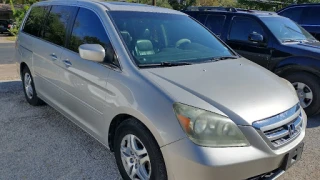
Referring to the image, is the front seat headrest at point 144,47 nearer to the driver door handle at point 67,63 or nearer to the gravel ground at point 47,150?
the driver door handle at point 67,63

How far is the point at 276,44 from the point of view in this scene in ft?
16.3

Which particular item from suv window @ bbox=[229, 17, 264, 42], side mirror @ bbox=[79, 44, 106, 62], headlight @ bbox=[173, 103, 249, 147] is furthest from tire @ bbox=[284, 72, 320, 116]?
side mirror @ bbox=[79, 44, 106, 62]

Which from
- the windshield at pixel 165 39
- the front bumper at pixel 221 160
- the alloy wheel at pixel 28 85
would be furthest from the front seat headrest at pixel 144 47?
the alloy wheel at pixel 28 85

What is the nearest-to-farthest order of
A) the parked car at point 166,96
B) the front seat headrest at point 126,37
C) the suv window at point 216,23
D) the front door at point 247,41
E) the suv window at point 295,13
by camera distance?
the parked car at point 166,96
the front seat headrest at point 126,37
the front door at point 247,41
the suv window at point 216,23
the suv window at point 295,13

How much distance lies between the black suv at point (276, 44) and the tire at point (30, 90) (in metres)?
3.68

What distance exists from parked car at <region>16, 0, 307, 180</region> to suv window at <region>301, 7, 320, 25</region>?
6.13 m

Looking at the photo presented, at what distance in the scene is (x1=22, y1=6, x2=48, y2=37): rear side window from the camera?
431 cm

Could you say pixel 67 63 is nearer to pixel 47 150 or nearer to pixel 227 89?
pixel 47 150

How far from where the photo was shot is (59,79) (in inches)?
139

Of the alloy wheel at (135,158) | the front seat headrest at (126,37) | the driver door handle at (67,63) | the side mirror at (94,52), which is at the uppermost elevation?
the front seat headrest at (126,37)

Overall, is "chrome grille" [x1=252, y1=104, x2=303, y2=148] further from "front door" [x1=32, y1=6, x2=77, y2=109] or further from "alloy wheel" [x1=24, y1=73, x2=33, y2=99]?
"alloy wheel" [x1=24, y1=73, x2=33, y2=99]

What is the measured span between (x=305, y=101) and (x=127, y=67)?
137 inches

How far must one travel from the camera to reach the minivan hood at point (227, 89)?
7.07ft

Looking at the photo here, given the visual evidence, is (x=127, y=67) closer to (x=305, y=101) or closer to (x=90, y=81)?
(x=90, y=81)
